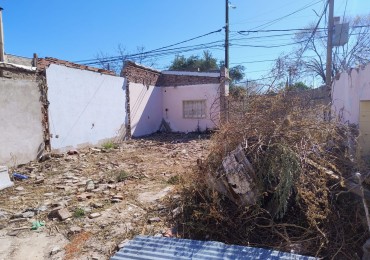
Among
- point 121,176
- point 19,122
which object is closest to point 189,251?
point 121,176

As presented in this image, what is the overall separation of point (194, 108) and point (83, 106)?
20.1ft

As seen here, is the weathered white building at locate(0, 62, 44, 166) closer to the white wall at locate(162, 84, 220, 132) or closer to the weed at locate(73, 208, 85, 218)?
the weed at locate(73, 208, 85, 218)

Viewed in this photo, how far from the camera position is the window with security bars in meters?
13.6

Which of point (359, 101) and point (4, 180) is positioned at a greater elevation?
point (359, 101)

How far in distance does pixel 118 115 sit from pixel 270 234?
30.2 ft

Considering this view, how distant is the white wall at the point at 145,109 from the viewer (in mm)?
12219

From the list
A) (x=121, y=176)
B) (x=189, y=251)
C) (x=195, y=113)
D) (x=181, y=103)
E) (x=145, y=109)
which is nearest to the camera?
(x=189, y=251)

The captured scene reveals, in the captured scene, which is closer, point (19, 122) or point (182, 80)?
point (19, 122)

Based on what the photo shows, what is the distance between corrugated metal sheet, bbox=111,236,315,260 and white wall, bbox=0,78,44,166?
549 centimetres

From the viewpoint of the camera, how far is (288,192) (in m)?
2.83

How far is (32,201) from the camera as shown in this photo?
462 cm

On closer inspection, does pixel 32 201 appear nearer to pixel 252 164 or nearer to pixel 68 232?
pixel 68 232

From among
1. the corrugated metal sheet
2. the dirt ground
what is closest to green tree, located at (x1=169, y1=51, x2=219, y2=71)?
the dirt ground

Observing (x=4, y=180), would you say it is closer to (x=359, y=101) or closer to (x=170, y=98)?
(x=359, y=101)
